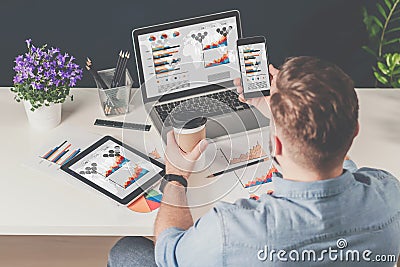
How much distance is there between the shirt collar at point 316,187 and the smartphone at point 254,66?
67cm

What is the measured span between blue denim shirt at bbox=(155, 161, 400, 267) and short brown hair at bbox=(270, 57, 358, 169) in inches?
2.3

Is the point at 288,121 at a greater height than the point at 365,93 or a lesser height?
greater

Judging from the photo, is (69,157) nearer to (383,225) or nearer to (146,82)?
(146,82)

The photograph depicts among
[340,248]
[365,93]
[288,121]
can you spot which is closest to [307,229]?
[340,248]

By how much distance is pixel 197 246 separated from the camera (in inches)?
52.0

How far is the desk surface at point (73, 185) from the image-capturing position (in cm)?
164

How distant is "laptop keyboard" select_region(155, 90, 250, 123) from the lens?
76.7 inches

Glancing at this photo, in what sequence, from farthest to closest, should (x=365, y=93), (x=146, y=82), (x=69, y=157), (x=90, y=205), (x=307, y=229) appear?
(x=365, y=93) → (x=146, y=82) → (x=69, y=157) → (x=90, y=205) → (x=307, y=229)

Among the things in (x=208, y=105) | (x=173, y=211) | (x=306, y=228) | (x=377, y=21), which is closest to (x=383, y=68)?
(x=377, y=21)

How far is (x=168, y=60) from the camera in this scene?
6.36 ft

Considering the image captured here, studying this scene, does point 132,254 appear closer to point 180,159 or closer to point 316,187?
point 180,159

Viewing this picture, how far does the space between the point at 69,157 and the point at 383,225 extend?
88 centimetres

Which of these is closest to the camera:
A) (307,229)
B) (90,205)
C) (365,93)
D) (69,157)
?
(307,229)

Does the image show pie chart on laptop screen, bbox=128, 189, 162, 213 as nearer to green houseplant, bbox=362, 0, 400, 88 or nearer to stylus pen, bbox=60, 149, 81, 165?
stylus pen, bbox=60, 149, 81, 165
